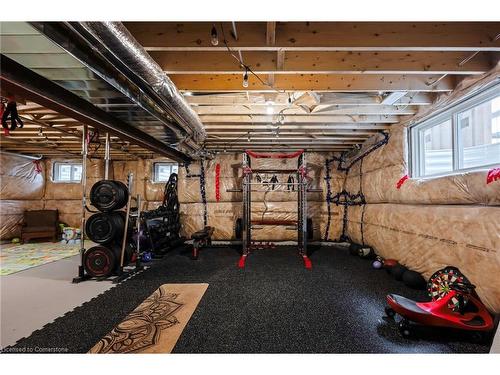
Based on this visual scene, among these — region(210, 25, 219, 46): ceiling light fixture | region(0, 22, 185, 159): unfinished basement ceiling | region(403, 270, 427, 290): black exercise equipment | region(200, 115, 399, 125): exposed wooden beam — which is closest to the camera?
region(0, 22, 185, 159): unfinished basement ceiling

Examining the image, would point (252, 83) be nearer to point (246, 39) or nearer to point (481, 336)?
point (246, 39)

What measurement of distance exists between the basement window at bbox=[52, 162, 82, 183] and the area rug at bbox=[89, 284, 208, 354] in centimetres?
625

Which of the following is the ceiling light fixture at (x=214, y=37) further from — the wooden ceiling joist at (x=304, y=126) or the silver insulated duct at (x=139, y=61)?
the wooden ceiling joist at (x=304, y=126)

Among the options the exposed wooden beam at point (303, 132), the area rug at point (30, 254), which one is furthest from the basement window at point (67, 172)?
the exposed wooden beam at point (303, 132)

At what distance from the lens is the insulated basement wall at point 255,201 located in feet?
19.2

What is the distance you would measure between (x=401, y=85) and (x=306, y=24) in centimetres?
143

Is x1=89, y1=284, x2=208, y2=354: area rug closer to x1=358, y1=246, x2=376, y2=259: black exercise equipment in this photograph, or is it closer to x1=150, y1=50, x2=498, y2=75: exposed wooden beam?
x1=150, y1=50, x2=498, y2=75: exposed wooden beam

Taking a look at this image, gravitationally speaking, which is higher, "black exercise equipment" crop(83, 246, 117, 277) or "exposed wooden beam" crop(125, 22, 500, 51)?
"exposed wooden beam" crop(125, 22, 500, 51)

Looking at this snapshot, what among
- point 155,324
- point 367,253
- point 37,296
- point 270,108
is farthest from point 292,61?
point 37,296

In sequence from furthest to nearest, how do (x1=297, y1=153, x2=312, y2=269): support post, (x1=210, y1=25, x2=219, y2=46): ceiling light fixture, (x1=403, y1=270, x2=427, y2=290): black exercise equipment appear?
(x1=297, y1=153, x2=312, y2=269): support post → (x1=403, y1=270, x2=427, y2=290): black exercise equipment → (x1=210, y1=25, x2=219, y2=46): ceiling light fixture

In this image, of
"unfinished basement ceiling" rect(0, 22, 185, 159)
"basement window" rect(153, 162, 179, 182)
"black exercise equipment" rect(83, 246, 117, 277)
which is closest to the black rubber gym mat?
"black exercise equipment" rect(83, 246, 117, 277)

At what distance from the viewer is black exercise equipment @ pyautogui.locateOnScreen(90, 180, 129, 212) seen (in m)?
3.48

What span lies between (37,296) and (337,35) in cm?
427

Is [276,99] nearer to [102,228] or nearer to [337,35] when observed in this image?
[337,35]
